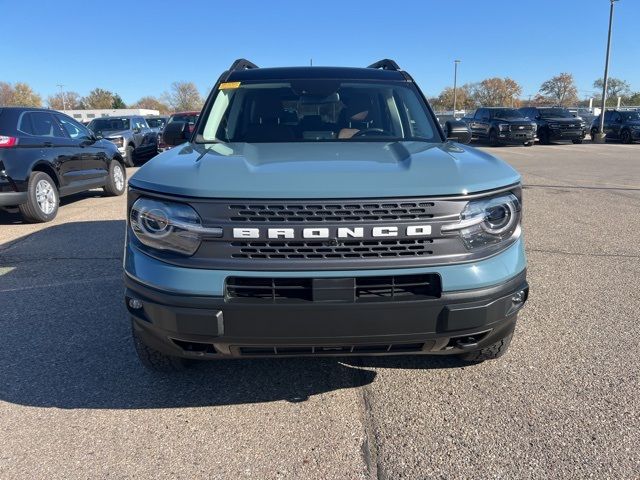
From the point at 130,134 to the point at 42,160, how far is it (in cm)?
840

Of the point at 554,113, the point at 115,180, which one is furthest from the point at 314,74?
the point at 554,113

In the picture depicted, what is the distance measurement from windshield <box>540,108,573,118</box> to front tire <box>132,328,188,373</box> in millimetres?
26670

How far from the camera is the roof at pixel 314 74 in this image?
13.0 ft

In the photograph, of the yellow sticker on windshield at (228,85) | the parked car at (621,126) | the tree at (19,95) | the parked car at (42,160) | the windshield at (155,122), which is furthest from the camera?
the tree at (19,95)

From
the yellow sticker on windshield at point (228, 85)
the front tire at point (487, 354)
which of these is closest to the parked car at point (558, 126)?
the yellow sticker on windshield at point (228, 85)

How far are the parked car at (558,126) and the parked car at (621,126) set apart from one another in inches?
93.1

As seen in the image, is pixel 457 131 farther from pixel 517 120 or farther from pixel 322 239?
pixel 517 120

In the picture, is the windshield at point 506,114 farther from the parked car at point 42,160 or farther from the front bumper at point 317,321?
the front bumper at point 317,321

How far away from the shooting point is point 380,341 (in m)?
2.31

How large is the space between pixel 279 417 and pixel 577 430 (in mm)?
1495

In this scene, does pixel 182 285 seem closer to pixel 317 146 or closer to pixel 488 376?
pixel 317 146

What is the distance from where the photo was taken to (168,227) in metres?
2.33

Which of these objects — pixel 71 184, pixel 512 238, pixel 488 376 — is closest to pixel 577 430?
pixel 488 376

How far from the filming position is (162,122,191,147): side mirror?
161 inches
